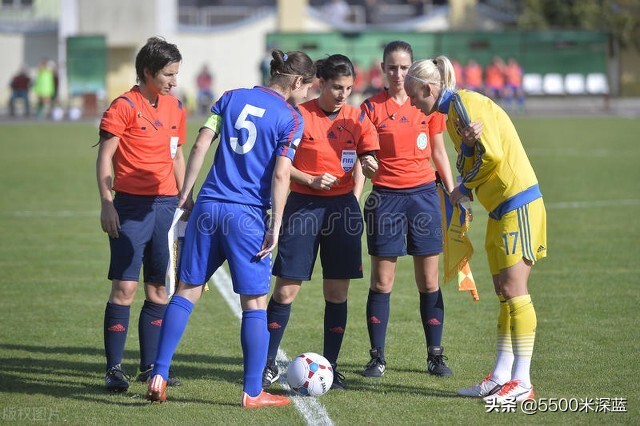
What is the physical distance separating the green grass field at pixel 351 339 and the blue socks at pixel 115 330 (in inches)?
10.1

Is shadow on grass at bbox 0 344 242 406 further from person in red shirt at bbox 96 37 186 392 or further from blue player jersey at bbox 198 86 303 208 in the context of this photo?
blue player jersey at bbox 198 86 303 208

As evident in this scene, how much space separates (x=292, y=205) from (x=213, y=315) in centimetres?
242

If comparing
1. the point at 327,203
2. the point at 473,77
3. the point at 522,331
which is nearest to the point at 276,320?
the point at 327,203

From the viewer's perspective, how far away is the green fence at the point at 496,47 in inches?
1608

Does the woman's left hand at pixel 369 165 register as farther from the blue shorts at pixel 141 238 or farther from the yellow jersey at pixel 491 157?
the blue shorts at pixel 141 238

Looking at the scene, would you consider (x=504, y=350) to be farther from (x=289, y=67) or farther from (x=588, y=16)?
(x=588, y=16)

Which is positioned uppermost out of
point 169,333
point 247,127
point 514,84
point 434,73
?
point 434,73

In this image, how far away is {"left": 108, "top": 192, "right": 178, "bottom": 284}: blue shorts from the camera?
6.41m

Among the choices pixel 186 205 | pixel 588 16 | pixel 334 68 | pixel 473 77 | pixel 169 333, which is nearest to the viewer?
pixel 169 333

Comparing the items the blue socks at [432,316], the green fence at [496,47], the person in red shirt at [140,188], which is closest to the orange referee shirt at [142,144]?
the person in red shirt at [140,188]

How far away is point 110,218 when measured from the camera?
6.28 m

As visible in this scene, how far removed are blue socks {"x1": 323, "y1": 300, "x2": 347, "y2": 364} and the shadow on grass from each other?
67 centimetres

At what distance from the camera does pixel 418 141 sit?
6969mm

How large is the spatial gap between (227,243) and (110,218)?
981 millimetres
